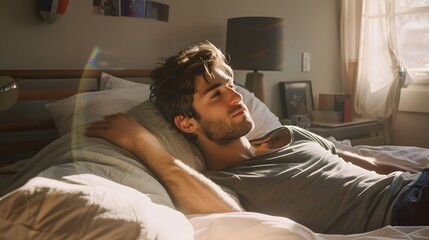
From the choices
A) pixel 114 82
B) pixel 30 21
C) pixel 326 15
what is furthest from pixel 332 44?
pixel 30 21

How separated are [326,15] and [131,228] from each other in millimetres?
2847

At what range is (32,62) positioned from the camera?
178 cm

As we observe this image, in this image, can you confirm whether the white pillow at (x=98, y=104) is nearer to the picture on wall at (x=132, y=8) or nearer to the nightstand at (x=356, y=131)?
the picture on wall at (x=132, y=8)

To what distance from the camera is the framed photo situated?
283 centimetres

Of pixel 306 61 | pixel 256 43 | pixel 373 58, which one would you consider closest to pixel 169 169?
pixel 256 43

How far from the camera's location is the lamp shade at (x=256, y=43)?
2.23 metres

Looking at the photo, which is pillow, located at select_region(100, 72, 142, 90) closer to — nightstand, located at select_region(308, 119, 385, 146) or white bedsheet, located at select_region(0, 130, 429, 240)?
white bedsheet, located at select_region(0, 130, 429, 240)

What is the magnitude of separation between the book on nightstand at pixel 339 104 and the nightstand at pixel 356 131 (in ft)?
0.23

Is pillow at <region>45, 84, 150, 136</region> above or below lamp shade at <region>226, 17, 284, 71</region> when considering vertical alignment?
below

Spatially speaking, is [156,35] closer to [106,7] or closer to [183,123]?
[106,7]

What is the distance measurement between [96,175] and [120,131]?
341mm

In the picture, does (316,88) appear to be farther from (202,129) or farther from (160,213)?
(160,213)

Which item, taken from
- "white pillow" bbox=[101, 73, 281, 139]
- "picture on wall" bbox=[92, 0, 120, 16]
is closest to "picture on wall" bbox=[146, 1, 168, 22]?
"picture on wall" bbox=[92, 0, 120, 16]

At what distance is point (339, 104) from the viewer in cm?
277
